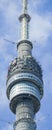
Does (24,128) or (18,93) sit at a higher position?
(18,93)

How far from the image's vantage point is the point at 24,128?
19450cm

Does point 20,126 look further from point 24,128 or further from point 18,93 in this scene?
point 18,93

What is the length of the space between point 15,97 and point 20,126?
12798 millimetres

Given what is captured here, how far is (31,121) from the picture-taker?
19738 centimetres

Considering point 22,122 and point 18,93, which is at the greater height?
point 18,93

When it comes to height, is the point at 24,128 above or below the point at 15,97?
below

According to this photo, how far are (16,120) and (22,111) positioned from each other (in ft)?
16.2

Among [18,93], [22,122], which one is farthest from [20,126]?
[18,93]

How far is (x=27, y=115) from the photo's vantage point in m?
199

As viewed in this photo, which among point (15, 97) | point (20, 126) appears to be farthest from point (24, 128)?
point (15, 97)

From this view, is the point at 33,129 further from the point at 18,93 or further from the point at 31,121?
the point at 18,93

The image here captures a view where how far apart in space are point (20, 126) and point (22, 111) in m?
7.31

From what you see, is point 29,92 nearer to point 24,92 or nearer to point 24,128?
point 24,92

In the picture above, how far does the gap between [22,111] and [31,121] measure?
6.00 metres
